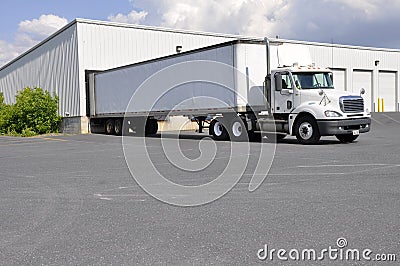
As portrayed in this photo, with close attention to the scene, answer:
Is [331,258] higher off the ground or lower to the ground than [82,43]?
lower

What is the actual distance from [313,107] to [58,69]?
23539 millimetres

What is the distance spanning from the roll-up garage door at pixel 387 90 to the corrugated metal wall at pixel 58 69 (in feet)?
85.9

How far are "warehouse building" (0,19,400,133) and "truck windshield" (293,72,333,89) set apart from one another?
886 centimetres

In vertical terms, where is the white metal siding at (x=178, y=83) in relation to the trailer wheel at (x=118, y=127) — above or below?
above

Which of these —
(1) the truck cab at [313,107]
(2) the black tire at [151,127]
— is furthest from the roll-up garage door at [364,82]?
(1) the truck cab at [313,107]

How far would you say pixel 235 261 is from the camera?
4.51m

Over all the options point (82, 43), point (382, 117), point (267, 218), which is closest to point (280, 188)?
point (267, 218)

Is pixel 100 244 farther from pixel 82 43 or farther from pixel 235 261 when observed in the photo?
pixel 82 43

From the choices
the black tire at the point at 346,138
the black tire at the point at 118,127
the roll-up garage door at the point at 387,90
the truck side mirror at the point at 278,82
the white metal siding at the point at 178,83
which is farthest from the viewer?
the roll-up garage door at the point at 387,90

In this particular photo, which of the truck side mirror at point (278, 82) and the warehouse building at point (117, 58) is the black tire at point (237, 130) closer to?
the truck side mirror at point (278, 82)

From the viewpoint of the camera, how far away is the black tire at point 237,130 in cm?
1975

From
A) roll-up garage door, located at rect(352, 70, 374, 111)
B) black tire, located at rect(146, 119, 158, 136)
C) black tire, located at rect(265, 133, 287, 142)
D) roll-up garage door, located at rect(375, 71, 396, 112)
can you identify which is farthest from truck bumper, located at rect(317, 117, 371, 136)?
roll-up garage door, located at rect(375, 71, 396, 112)

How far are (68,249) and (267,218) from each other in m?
2.41

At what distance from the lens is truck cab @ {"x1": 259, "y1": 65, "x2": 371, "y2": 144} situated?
16.7 m
